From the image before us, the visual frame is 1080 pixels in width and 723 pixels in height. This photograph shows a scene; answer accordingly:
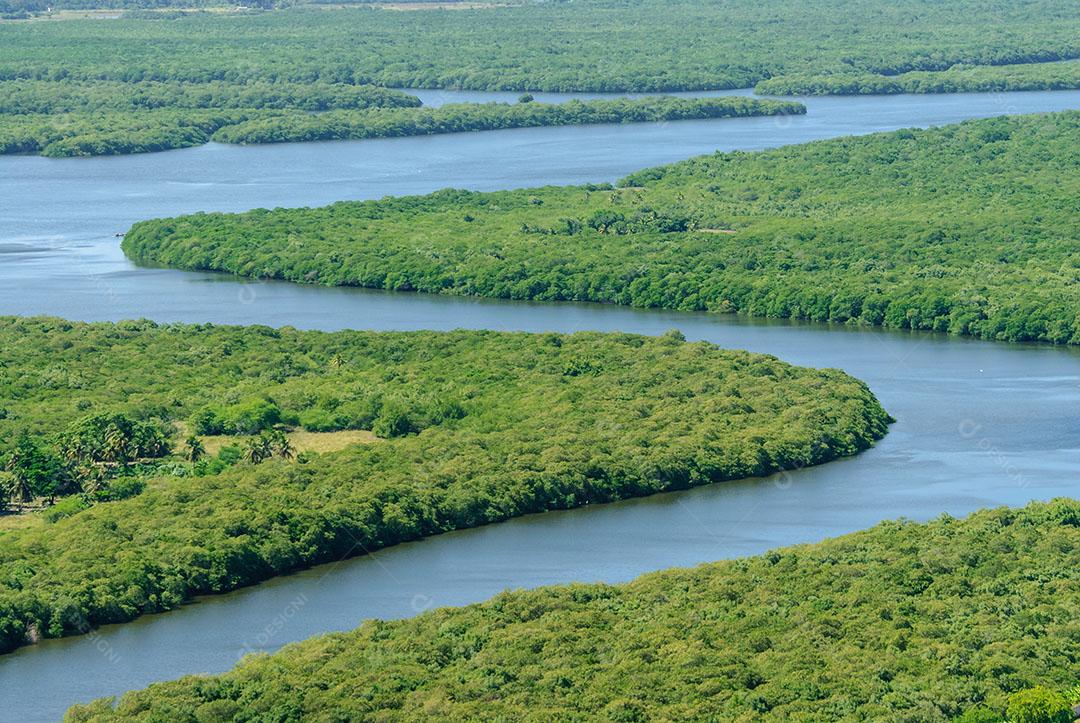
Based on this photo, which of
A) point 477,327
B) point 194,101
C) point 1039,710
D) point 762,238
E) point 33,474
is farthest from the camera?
point 194,101

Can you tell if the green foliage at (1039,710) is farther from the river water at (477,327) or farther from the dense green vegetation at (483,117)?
the dense green vegetation at (483,117)

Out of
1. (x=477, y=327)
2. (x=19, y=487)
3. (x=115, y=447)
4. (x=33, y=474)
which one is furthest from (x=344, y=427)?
(x=477, y=327)

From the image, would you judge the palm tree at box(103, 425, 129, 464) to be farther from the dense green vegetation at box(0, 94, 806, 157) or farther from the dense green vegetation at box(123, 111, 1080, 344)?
the dense green vegetation at box(0, 94, 806, 157)

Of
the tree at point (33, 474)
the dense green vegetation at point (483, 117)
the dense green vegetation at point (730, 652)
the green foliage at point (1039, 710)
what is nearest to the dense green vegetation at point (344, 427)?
the tree at point (33, 474)

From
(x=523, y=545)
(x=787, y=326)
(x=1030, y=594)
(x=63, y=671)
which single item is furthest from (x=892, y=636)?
(x=787, y=326)

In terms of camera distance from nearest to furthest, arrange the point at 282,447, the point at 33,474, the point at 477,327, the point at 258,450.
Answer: the point at 33,474
the point at 258,450
the point at 282,447
the point at 477,327

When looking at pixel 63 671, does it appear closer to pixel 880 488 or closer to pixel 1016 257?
pixel 880 488

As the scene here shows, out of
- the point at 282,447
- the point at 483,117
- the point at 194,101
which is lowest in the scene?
the point at 194,101

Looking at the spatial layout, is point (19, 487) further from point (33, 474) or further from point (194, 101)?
point (194, 101)
